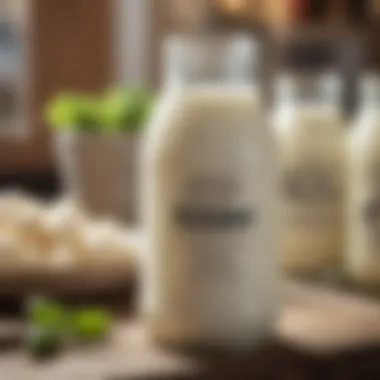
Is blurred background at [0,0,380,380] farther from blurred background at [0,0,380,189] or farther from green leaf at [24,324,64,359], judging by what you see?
green leaf at [24,324,64,359]

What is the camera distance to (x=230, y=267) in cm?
77

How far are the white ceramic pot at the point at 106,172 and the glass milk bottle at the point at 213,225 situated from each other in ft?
1.65

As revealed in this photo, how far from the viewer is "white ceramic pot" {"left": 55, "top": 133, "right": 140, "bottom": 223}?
1303 millimetres

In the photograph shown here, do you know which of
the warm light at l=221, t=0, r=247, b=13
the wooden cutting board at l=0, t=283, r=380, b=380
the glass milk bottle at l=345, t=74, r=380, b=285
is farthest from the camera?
the warm light at l=221, t=0, r=247, b=13

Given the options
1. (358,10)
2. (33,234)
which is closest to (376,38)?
(358,10)

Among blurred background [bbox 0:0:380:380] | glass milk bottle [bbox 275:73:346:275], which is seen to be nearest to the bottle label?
glass milk bottle [bbox 275:73:346:275]

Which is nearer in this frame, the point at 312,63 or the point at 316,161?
the point at 316,161

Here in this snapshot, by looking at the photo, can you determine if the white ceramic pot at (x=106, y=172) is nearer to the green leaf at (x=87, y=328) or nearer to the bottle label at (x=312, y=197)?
the bottle label at (x=312, y=197)

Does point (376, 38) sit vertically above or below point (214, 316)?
above

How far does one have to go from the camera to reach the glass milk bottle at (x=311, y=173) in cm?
109

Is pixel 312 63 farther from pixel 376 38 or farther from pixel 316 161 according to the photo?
pixel 316 161

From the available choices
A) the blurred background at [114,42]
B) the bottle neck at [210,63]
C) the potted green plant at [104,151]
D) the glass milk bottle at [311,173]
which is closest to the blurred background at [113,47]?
the blurred background at [114,42]

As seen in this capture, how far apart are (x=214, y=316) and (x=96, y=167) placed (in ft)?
1.85

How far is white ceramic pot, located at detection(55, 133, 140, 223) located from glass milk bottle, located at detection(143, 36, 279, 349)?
1.65ft
